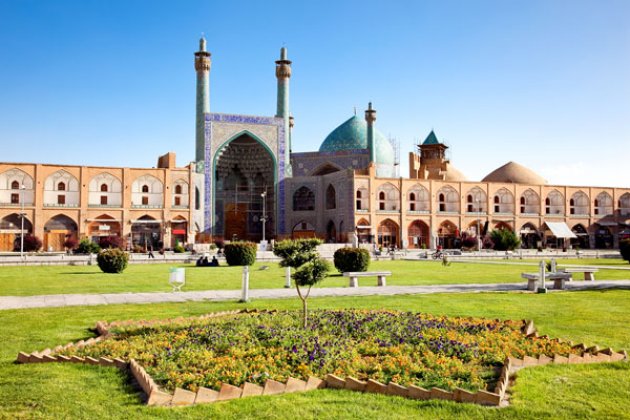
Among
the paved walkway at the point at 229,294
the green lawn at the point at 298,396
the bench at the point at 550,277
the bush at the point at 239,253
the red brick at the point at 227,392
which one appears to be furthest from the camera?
the bush at the point at 239,253

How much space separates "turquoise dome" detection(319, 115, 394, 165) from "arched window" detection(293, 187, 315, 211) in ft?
22.0

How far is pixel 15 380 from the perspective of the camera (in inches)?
235

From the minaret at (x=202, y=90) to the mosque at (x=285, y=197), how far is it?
87 mm

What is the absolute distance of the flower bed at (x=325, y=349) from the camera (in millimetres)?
6070

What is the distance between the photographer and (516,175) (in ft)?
200

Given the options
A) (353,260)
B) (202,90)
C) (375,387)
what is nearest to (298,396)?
(375,387)

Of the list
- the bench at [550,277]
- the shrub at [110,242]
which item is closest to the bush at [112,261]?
the bench at [550,277]

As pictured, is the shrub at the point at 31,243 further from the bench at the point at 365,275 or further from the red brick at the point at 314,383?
the red brick at the point at 314,383

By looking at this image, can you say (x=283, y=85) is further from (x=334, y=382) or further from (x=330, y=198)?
(x=334, y=382)

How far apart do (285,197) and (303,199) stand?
203 centimetres

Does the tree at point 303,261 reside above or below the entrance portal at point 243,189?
below

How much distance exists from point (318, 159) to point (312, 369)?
51.0 metres

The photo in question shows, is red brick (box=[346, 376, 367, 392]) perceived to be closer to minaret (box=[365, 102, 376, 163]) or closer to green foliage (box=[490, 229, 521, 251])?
green foliage (box=[490, 229, 521, 251])

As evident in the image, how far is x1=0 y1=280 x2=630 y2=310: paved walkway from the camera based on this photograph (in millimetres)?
12211
